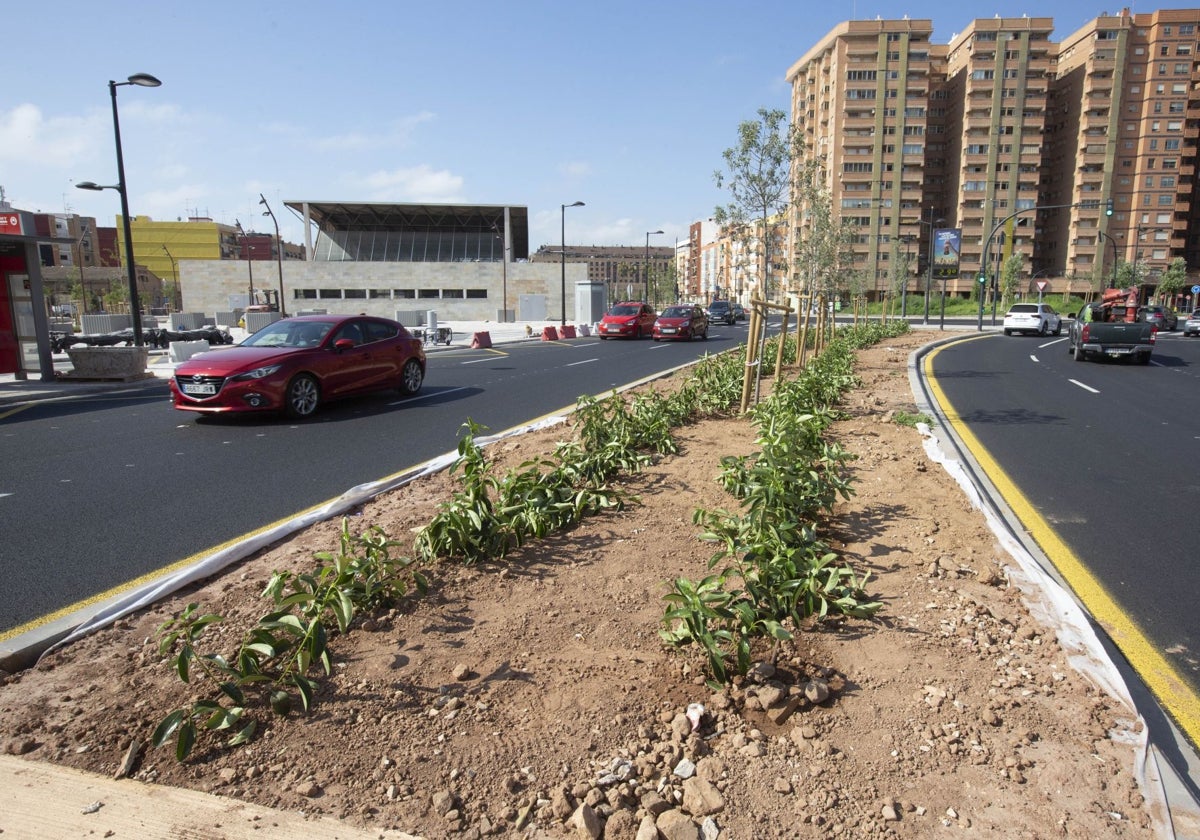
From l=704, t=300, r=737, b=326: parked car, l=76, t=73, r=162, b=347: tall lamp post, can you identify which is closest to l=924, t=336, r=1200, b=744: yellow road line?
l=76, t=73, r=162, b=347: tall lamp post

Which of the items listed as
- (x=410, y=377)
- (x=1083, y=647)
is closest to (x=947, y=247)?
(x=410, y=377)

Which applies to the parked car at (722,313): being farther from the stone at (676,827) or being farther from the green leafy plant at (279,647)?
the stone at (676,827)

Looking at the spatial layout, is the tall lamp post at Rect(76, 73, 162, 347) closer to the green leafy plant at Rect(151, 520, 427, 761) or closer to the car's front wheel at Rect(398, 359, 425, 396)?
the car's front wheel at Rect(398, 359, 425, 396)

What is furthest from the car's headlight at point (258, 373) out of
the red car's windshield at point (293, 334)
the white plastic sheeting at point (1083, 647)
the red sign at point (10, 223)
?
the red sign at point (10, 223)

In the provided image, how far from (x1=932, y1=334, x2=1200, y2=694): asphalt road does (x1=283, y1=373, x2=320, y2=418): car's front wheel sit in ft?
29.1

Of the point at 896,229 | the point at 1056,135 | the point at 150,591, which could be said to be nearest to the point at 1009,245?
the point at 896,229

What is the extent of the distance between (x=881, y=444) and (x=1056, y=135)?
11533 centimetres

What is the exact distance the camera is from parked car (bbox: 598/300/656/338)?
1272 inches

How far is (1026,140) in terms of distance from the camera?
91750 mm

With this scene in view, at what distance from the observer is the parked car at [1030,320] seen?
36375mm

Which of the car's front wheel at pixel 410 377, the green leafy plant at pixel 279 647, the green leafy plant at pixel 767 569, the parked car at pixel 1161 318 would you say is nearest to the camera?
the green leafy plant at pixel 279 647

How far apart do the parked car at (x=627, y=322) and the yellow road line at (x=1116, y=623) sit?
2595cm

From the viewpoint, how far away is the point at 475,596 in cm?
389

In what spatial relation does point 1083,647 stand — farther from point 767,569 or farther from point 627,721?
point 627,721
